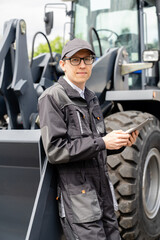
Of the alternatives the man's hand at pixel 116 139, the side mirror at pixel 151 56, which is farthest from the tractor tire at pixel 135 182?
the man's hand at pixel 116 139

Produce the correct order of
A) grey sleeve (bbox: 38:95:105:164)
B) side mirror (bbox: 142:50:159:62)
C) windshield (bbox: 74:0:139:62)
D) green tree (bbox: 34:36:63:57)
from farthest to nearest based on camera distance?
green tree (bbox: 34:36:63:57) < windshield (bbox: 74:0:139:62) < side mirror (bbox: 142:50:159:62) < grey sleeve (bbox: 38:95:105:164)

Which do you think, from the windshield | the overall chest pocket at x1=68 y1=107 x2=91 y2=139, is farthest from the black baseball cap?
the windshield

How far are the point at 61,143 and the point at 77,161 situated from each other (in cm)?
18

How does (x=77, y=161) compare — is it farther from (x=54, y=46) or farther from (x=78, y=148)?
(x=54, y=46)

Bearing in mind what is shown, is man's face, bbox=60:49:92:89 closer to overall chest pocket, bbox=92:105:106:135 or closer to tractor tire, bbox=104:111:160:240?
overall chest pocket, bbox=92:105:106:135

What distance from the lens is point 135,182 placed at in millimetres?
3109

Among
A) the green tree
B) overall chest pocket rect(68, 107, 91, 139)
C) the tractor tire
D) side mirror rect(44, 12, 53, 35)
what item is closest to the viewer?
overall chest pocket rect(68, 107, 91, 139)

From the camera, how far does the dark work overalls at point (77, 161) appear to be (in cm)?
210

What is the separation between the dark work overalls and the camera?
2.10 m

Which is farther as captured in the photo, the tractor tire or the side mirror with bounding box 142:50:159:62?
the side mirror with bounding box 142:50:159:62

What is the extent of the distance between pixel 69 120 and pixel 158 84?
3.07 metres

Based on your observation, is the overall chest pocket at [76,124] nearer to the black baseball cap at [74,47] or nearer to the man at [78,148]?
the man at [78,148]

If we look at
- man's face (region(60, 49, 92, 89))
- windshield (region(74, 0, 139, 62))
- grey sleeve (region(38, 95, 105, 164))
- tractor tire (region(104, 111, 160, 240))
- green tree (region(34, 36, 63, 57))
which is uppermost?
green tree (region(34, 36, 63, 57))

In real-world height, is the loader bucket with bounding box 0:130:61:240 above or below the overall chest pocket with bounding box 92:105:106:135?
below
